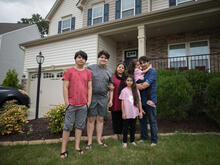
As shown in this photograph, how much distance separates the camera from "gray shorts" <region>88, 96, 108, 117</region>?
2.60 m

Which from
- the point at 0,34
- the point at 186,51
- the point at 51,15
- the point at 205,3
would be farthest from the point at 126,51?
the point at 0,34

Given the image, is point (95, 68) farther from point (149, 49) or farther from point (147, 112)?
point (149, 49)

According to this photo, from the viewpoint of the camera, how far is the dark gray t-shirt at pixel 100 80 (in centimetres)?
262

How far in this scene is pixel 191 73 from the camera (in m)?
4.50

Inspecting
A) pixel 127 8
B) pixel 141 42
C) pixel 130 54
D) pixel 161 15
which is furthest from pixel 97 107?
pixel 127 8

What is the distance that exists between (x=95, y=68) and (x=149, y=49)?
20.6 ft

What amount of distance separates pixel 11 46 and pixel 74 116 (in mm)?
17011

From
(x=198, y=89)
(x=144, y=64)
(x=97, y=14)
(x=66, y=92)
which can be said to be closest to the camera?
(x=66, y=92)

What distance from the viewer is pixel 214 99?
341cm

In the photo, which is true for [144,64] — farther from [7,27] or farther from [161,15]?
[7,27]

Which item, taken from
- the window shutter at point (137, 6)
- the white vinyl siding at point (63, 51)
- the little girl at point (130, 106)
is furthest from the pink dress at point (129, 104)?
the window shutter at point (137, 6)

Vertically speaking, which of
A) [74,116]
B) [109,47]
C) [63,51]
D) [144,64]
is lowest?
[74,116]

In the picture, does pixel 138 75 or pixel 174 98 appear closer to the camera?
pixel 138 75

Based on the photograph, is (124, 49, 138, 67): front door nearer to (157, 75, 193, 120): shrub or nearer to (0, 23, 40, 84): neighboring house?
(157, 75, 193, 120): shrub
